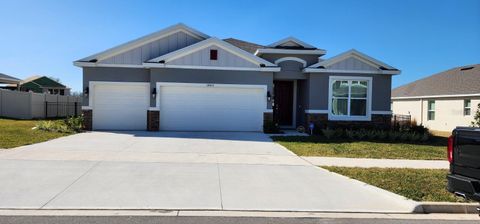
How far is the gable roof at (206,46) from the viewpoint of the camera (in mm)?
18625

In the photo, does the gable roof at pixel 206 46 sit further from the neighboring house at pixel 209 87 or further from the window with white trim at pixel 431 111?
the window with white trim at pixel 431 111

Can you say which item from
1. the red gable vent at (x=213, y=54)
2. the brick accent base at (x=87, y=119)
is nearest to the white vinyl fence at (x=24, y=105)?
the brick accent base at (x=87, y=119)

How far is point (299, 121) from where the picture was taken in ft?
68.9

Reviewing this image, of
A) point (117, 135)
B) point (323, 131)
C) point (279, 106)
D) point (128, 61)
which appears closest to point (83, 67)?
point (128, 61)

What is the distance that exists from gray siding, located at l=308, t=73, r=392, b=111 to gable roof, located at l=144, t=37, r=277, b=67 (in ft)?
7.18

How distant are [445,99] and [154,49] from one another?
19.1 meters

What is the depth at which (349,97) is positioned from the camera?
19719 millimetres

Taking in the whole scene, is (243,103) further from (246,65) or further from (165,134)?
(165,134)

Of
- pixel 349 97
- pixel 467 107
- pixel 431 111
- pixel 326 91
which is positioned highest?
pixel 326 91

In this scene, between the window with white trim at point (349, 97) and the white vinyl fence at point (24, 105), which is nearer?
the window with white trim at point (349, 97)

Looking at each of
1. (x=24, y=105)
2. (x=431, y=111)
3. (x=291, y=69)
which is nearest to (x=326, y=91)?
(x=291, y=69)

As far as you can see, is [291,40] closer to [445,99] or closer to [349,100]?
[349,100]

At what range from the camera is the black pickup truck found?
543 cm

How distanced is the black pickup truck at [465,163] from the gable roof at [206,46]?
13.4 meters
